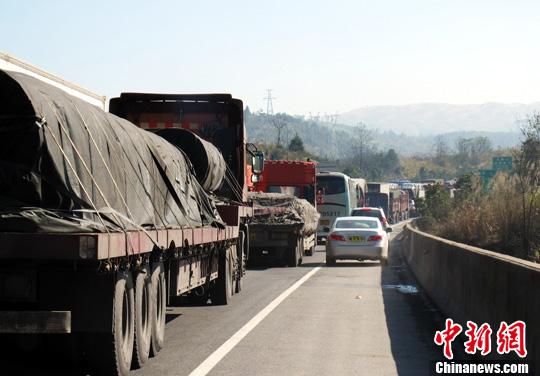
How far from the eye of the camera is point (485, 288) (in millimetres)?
12109

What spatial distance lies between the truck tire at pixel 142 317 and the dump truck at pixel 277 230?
17.1 m

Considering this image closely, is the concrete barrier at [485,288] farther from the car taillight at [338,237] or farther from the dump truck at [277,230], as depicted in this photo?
the car taillight at [338,237]

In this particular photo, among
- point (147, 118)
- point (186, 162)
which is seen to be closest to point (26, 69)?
point (147, 118)

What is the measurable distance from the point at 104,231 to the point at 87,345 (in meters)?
1.20

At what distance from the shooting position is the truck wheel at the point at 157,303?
11.6 meters

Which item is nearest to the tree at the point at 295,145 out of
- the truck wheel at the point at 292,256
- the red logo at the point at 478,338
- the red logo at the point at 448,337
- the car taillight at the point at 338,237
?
the car taillight at the point at 338,237

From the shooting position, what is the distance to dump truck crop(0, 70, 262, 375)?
8805mm

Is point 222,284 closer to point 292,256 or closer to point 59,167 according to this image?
point 59,167

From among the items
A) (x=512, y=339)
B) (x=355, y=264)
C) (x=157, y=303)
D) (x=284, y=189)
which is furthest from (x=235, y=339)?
(x=284, y=189)

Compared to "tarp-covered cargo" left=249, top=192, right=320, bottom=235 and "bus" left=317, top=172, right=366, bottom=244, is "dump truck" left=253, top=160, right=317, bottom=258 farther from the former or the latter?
"bus" left=317, top=172, right=366, bottom=244

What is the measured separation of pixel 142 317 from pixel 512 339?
383cm

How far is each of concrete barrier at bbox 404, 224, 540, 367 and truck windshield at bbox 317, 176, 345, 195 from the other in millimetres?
33458

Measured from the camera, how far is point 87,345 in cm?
962

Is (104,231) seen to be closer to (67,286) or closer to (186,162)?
(67,286)
